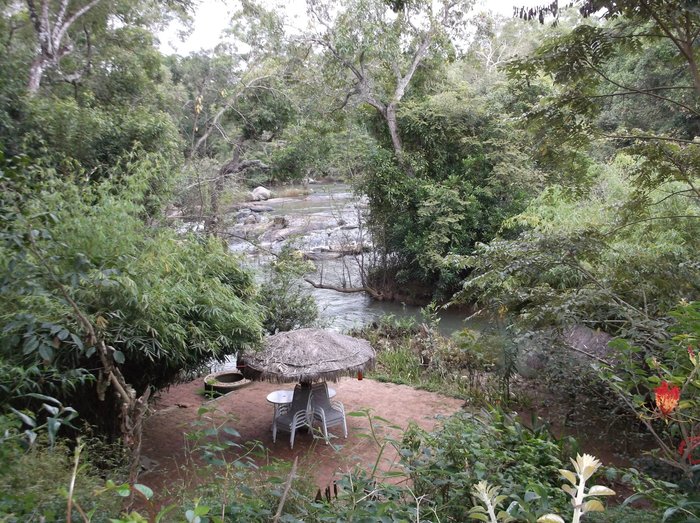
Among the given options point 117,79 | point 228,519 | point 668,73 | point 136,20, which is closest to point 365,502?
point 228,519

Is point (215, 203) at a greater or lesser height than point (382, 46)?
lesser

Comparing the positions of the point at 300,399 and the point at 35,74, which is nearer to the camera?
the point at 300,399

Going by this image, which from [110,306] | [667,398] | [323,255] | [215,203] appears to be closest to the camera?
[667,398]

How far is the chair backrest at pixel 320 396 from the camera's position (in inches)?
202

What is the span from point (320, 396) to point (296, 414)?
1.01 feet

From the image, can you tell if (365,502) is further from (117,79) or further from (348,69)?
(348,69)

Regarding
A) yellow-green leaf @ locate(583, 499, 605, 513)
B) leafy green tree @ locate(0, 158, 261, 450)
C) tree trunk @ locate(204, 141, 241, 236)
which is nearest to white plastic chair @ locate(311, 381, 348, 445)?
leafy green tree @ locate(0, 158, 261, 450)

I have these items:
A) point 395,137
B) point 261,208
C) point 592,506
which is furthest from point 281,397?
point 261,208

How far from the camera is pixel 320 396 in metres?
5.17

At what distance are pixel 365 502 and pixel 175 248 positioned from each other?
3.13m

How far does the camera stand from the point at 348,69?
11500 mm

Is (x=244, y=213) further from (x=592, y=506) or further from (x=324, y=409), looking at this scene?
(x=592, y=506)

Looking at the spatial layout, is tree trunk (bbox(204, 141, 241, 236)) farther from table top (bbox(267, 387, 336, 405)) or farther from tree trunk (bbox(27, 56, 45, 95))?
table top (bbox(267, 387, 336, 405))

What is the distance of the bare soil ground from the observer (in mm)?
4336
